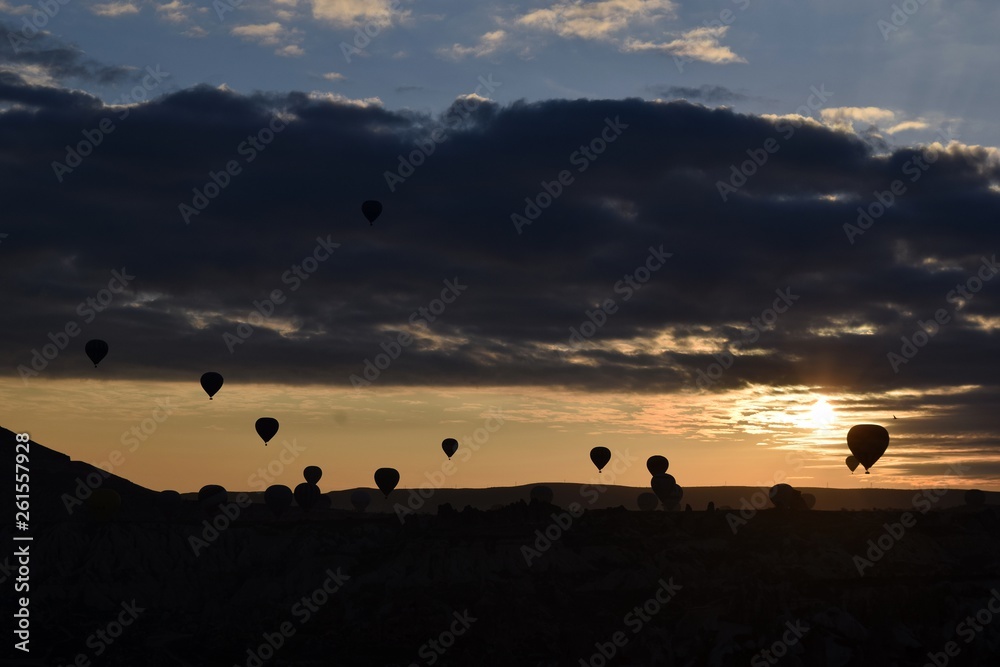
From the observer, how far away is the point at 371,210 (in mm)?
124375

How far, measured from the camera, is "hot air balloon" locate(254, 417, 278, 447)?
A: 177125 mm

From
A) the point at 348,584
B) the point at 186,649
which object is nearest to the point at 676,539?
the point at 348,584

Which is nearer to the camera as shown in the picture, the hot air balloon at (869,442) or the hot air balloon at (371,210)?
the hot air balloon at (371,210)
